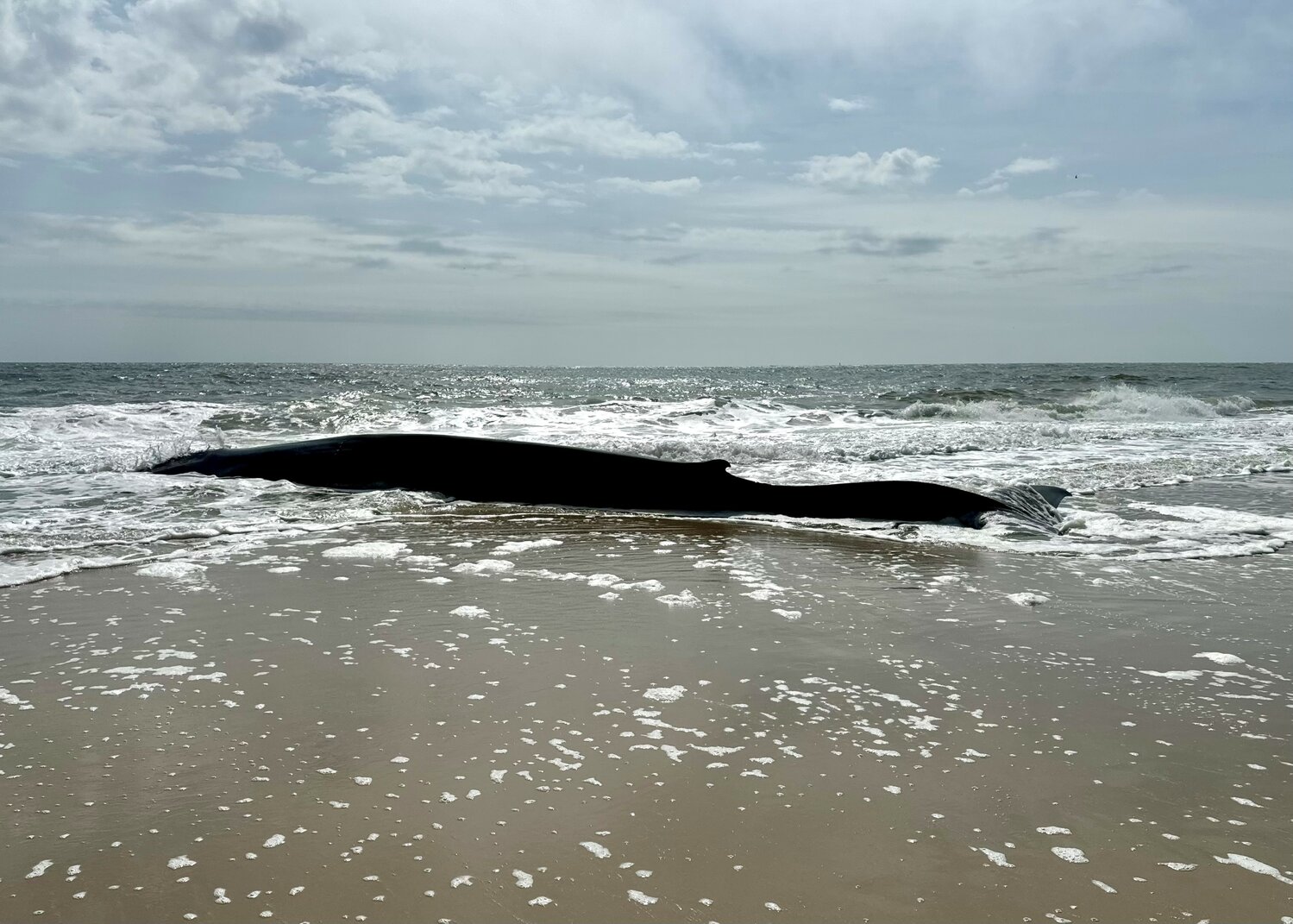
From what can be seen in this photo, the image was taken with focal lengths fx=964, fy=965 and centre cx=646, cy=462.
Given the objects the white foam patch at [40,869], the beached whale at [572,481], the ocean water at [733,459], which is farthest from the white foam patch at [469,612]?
the beached whale at [572,481]

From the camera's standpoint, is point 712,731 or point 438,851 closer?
point 438,851

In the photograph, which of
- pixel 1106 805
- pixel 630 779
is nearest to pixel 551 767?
pixel 630 779

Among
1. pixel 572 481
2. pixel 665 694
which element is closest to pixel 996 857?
pixel 665 694

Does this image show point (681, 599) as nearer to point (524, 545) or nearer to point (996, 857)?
point (524, 545)

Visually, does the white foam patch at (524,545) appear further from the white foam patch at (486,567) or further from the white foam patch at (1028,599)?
the white foam patch at (1028,599)

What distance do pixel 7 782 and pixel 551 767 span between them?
1.41 metres

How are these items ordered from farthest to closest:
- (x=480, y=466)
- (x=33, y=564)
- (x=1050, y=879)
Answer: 1. (x=480, y=466)
2. (x=33, y=564)
3. (x=1050, y=879)

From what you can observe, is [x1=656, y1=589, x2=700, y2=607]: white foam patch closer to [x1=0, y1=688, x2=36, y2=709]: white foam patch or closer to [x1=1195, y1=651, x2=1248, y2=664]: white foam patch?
[x1=1195, y1=651, x2=1248, y2=664]: white foam patch

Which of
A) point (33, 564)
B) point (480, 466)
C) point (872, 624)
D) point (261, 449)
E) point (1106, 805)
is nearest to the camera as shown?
point (1106, 805)

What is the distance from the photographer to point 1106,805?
2.43 metres

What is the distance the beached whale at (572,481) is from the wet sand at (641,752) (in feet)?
7.69

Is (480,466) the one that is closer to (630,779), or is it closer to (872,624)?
(872,624)

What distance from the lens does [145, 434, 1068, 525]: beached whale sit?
725cm

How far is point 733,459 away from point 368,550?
7.28 m
